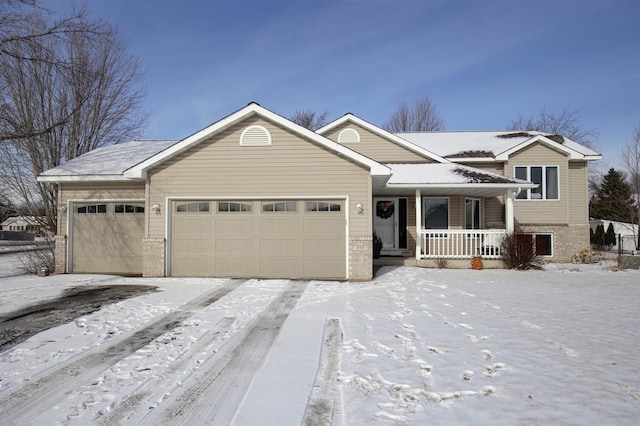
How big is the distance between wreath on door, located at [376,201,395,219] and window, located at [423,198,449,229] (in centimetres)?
126

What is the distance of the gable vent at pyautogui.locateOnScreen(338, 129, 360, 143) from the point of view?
1548cm

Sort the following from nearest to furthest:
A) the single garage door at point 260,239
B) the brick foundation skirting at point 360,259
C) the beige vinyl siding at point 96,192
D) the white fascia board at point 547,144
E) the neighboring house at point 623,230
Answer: the brick foundation skirting at point 360,259
the single garage door at point 260,239
the beige vinyl siding at point 96,192
the white fascia board at point 547,144
the neighboring house at point 623,230

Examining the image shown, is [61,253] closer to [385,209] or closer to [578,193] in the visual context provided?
[385,209]

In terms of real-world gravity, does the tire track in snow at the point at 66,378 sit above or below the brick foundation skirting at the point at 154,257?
below

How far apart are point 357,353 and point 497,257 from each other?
9.53 meters

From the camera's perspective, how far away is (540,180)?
51.0 feet

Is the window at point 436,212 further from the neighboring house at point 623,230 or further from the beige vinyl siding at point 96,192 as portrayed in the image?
the neighboring house at point 623,230

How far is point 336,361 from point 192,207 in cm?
763

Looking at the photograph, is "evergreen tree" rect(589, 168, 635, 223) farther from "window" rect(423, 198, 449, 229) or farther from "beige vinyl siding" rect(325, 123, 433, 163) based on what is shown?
"beige vinyl siding" rect(325, 123, 433, 163)

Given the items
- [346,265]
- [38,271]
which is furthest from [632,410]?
[38,271]

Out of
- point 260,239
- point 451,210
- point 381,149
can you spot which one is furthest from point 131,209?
point 451,210

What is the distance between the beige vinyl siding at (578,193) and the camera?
1557 centimetres

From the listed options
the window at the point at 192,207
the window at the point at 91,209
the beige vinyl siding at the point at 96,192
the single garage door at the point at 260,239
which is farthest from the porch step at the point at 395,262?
the window at the point at 91,209

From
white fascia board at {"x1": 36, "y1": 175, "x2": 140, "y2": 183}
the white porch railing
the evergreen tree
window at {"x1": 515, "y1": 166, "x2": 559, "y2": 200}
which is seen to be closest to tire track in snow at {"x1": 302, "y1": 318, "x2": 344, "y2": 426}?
the white porch railing
